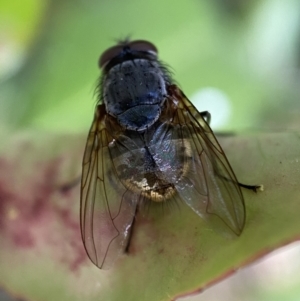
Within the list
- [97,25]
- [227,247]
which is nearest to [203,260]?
[227,247]

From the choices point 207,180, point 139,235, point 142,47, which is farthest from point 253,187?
point 142,47

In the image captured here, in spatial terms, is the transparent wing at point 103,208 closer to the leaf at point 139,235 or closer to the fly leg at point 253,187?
the leaf at point 139,235

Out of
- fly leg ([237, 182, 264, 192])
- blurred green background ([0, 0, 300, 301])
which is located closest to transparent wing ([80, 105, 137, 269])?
fly leg ([237, 182, 264, 192])

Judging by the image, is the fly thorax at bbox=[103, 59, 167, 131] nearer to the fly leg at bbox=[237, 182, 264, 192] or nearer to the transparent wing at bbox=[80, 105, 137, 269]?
the transparent wing at bbox=[80, 105, 137, 269]

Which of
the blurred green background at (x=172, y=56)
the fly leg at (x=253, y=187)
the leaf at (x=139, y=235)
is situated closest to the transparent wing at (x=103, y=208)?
the leaf at (x=139, y=235)

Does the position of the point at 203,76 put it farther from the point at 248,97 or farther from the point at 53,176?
the point at 53,176
